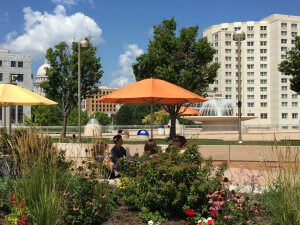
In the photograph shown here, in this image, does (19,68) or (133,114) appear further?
(19,68)

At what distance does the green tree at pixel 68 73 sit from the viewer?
3281cm

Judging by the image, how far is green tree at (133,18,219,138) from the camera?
27078mm

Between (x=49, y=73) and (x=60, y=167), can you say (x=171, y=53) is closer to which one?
(x=49, y=73)

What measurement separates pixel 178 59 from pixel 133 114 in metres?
63.1

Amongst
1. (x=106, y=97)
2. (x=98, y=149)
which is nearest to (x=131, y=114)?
(x=106, y=97)

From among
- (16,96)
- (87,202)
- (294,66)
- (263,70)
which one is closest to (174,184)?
(87,202)

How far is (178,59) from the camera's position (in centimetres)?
2802

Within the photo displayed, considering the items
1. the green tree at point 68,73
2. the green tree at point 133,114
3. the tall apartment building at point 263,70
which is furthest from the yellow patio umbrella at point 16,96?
the tall apartment building at point 263,70

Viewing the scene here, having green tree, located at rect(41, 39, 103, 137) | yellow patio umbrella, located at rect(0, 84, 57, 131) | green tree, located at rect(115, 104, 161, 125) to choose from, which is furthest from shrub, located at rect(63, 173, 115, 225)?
green tree, located at rect(115, 104, 161, 125)

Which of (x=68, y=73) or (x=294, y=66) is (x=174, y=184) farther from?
(x=68, y=73)

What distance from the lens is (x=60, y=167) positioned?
20.6 ft

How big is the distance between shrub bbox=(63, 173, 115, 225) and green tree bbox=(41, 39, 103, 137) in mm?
27350

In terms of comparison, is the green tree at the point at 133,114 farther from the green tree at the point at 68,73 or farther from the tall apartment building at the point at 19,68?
the green tree at the point at 68,73

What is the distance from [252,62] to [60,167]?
122 meters
